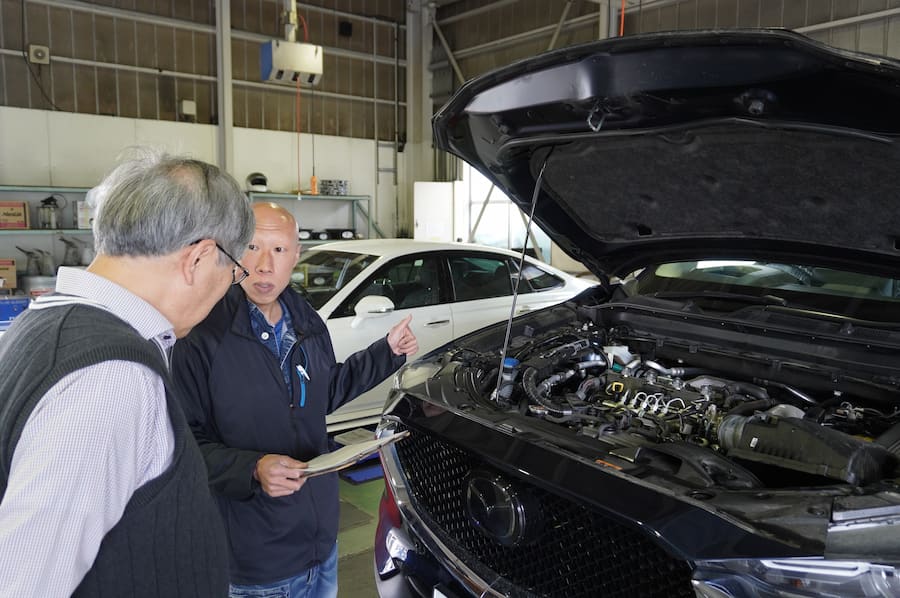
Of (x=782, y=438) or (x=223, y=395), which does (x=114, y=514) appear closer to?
(x=223, y=395)

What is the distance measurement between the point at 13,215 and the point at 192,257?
8.83 metres

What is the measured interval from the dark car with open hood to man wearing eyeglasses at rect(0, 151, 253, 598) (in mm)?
831

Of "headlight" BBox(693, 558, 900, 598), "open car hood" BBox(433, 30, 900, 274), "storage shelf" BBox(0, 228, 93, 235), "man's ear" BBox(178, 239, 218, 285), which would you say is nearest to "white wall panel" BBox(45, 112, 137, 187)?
"storage shelf" BBox(0, 228, 93, 235)

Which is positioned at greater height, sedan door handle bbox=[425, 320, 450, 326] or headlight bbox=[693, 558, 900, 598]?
headlight bbox=[693, 558, 900, 598]

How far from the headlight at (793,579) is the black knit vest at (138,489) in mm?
915

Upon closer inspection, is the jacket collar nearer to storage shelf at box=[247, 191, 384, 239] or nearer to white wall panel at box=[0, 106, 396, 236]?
white wall panel at box=[0, 106, 396, 236]

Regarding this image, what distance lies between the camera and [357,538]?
3.61 m

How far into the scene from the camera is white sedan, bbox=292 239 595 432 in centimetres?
467

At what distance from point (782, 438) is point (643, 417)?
47 centimetres

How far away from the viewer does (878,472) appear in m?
1.61

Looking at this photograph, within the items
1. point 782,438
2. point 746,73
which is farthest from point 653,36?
point 782,438

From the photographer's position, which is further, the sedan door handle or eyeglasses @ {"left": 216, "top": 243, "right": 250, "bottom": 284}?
the sedan door handle

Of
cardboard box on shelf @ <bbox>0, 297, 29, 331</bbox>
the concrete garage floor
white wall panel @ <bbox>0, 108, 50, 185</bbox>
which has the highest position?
white wall panel @ <bbox>0, 108, 50, 185</bbox>

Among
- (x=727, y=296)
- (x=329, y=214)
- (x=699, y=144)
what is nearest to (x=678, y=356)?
(x=727, y=296)
